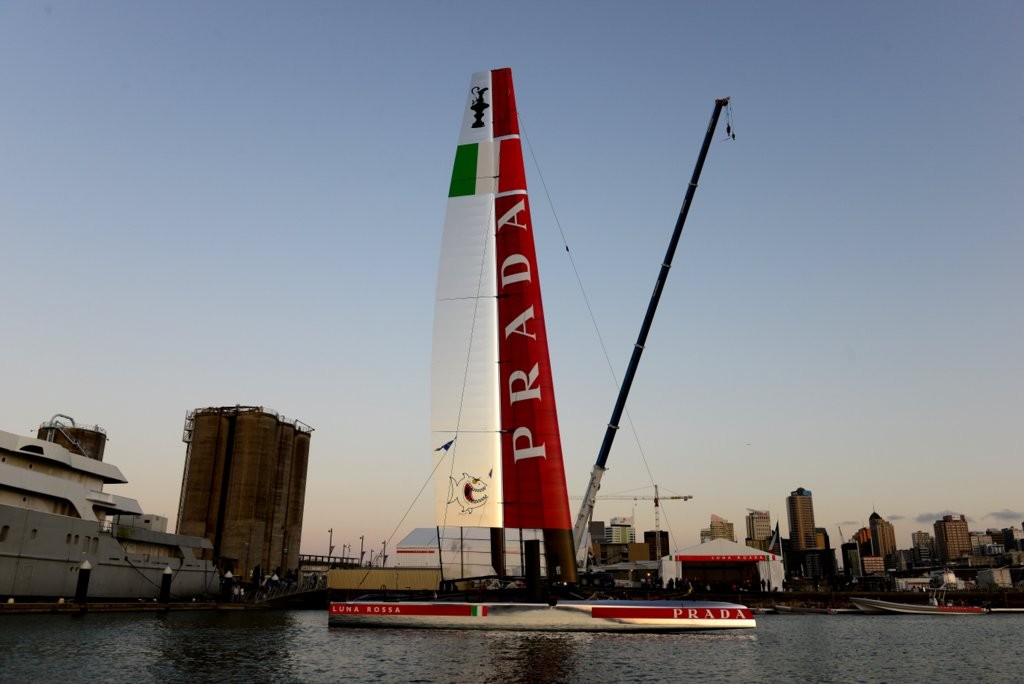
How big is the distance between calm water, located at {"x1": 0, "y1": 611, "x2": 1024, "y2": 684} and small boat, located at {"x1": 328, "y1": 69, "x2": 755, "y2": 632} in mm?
930

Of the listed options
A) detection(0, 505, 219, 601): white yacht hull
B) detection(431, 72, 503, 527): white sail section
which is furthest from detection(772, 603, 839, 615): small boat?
detection(0, 505, 219, 601): white yacht hull

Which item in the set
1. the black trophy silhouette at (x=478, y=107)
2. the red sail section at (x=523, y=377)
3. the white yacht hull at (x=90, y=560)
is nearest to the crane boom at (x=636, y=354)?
the red sail section at (x=523, y=377)

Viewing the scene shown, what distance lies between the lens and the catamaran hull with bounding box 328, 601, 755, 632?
27.2m

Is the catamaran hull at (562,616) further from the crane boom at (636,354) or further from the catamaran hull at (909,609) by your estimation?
the catamaran hull at (909,609)

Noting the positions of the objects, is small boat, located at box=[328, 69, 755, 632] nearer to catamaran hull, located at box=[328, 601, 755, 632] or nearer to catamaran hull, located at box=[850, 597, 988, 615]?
catamaran hull, located at box=[328, 601, 755, 632]

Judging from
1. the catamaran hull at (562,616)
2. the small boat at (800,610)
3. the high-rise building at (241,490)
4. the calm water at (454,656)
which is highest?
the high-rise building at (241,490)

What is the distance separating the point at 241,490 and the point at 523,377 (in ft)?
155

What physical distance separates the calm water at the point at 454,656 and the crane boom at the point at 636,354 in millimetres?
7332

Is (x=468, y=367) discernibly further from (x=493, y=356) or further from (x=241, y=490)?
(x=241, y=490)

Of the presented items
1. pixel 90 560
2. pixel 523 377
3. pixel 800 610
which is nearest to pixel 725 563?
pixel 800 610

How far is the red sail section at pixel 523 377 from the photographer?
94.4 ft

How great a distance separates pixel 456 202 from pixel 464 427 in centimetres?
981

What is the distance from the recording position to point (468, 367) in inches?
1189

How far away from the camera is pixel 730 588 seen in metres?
68.1
